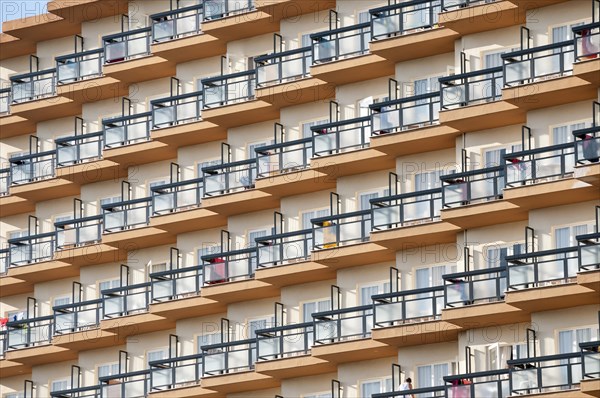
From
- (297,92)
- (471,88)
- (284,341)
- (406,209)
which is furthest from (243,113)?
(471,88)

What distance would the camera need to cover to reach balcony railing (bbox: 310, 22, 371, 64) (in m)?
113

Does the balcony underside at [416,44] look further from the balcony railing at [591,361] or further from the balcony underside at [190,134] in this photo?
the balcony railing at [591,361]

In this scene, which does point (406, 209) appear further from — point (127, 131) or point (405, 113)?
point (127, 131)

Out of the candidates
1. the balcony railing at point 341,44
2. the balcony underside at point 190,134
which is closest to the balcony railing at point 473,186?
the balcony railing at point 341,44

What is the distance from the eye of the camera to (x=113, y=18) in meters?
125

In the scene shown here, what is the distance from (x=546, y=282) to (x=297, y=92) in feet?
58.1

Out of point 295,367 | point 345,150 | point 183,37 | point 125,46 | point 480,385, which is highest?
point 125,46

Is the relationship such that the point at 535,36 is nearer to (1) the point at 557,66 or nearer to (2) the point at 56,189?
(1) the point at 557,66

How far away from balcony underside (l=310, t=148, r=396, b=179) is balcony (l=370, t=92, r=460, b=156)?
71 centimetres

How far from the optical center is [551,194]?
10400 cm

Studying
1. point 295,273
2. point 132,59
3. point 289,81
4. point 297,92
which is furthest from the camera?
point 132,59

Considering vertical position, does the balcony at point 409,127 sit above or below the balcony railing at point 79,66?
below

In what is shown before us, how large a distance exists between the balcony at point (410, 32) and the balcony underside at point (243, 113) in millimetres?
7109

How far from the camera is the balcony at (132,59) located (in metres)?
121
